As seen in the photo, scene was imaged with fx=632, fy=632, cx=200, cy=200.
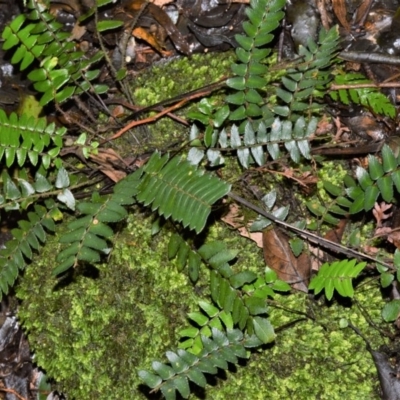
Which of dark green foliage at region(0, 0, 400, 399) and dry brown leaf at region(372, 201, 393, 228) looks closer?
dark green foliage at region(0, 0, 400, 399)

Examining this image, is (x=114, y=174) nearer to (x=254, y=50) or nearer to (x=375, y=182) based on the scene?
(x=254, y=50)

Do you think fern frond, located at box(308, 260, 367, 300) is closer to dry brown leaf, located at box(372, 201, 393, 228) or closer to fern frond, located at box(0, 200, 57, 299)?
dry brown leaf, located at box(372, 201, 393, 228)

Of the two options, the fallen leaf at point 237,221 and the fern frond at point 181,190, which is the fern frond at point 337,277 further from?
the fern frond at point 181,190

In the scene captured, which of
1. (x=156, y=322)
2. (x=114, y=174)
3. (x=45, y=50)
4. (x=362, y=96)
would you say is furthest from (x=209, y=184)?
(x=45, y=50)

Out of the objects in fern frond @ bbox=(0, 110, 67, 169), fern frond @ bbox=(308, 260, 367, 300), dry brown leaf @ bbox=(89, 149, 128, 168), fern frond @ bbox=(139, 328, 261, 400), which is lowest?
fern frond @ bbox=(139, 328, 261, 400)

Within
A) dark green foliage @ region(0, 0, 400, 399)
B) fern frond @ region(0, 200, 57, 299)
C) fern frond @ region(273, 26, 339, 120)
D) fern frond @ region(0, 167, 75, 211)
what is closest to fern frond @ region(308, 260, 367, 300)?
dark green foliage @ region(0, 0, 400, 399)

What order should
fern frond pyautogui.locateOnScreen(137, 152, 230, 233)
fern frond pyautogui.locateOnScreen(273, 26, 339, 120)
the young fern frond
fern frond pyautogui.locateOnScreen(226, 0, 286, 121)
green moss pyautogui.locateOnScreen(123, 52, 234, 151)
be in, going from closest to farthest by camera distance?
fern frond pyautogui.locateOnScreen(137, 152, 230, 233), fern frond pyautogui.locateOnScreen(226, 0, 286, 121), fern frond pyautogui.locateOnScreen(273, 26, 339, 120), the young fern frond, green moss pyautogui.locateOnScreen(123, 52, 234, 151)

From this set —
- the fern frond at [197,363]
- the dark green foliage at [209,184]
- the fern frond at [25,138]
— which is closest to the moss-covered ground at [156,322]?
the dark green foliage at [209,184]
